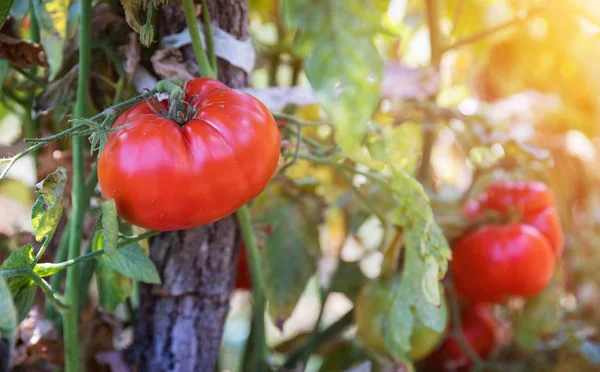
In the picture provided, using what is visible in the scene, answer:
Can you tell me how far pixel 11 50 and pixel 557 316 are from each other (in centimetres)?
91

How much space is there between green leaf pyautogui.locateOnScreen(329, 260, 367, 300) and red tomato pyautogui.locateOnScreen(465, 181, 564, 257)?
0.70 ft

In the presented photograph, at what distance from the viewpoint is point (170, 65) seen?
0.54 metres

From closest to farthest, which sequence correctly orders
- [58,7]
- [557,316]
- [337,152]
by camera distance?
1. [58,7]
2. [337,152]
3. [557,316]

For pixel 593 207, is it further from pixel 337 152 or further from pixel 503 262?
pixel 337 152

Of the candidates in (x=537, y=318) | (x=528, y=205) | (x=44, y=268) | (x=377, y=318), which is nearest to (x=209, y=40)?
(x=44, y=268)

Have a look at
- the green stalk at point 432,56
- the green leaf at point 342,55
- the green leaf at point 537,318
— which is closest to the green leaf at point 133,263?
the green leaf at point 342,55

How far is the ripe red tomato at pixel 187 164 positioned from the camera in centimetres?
40

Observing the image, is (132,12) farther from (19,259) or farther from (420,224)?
(420,224)

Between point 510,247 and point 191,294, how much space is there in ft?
1.70

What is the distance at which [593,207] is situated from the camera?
122 cm

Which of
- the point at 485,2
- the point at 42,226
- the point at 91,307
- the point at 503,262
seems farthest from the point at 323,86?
the point at 485,2

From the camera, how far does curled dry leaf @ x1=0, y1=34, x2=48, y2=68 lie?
0.55 m

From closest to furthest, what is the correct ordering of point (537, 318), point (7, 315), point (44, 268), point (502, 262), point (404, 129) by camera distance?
point (7, 315) → point (44, 268) → point (404, 129) → point (502, 262) → point (537, 318)

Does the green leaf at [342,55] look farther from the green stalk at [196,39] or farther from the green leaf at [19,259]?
the green leaf at [19,259]
